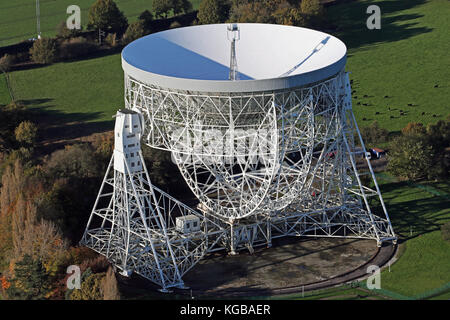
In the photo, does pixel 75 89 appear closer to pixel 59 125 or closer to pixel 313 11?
pixel 59 125

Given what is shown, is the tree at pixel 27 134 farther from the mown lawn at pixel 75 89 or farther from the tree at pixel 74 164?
the mown lawn at pixel 75 89

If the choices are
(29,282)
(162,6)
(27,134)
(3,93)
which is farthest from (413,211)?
(162,6)

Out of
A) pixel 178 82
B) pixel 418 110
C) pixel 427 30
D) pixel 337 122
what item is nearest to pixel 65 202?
pixel 178 82

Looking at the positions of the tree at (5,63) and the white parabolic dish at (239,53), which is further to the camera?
the tree at (5,63)

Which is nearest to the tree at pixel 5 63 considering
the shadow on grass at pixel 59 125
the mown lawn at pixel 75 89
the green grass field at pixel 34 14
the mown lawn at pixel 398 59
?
the mown lawn at pixel 75 89

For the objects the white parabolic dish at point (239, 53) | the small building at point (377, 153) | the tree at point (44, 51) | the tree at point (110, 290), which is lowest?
the small building at point (377, 153)

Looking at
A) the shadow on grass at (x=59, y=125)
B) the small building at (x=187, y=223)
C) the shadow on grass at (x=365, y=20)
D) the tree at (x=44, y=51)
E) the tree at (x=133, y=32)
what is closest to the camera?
the small building at (x=187, y=223)

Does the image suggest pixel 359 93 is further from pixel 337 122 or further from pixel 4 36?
pixel 4 36
